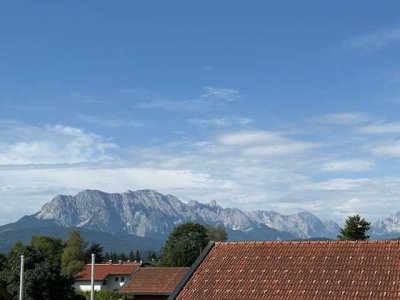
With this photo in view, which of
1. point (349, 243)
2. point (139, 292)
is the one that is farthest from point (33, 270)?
point (349, 243)

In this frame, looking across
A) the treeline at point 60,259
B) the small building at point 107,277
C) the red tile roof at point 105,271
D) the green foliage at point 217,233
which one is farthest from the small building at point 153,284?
the green foliage at point 217,233

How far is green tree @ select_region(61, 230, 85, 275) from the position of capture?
116 m

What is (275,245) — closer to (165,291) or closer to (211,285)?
(211,285)

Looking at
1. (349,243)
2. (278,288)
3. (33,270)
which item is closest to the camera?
(278,288)

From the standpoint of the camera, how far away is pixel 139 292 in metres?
66.1

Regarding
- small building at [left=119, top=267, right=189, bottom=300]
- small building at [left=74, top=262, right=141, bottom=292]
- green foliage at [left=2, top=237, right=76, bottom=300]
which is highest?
green foliage at [left=2, top=237, right=76, bottom=300]

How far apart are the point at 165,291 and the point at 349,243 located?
134ft

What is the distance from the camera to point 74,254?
12525 cm

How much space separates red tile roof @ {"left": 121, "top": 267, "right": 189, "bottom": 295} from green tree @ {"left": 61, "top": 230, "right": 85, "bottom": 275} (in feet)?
151

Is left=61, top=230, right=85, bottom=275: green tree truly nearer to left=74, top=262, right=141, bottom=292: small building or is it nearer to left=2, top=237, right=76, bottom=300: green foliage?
left=74, top=262, right=141, bottom=292: small building

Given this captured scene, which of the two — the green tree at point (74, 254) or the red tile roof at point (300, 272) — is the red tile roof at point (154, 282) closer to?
the red tile roof at point (300, 272)

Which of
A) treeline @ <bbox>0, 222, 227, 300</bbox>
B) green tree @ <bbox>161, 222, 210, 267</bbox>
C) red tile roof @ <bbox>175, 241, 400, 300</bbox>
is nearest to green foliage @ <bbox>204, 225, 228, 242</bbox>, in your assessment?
treeline @ <bbox>0, 222, 227, 300</bbox>

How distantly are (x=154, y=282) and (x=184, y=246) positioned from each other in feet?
103

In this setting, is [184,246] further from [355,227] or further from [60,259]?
[355,227]
